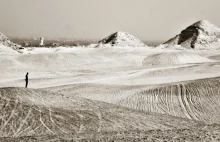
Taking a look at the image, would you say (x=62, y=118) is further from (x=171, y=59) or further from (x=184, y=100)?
(x=171, y=59)

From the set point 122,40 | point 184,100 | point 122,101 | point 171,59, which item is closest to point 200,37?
point 122,40

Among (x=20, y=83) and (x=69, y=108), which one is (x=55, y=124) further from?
(x=20, y=83)

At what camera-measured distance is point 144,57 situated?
2751 inches

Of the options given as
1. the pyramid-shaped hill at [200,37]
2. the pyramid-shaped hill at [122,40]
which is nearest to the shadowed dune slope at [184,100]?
the pyramid-shaped hill at [122,40]

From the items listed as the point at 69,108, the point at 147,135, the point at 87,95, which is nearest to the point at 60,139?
the point at 147,135

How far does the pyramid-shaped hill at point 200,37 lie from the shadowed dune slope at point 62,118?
82.2 metres

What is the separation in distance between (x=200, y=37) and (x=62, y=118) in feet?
292

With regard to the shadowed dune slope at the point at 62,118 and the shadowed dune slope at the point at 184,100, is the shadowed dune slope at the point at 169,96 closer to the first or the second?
the shadowed dune slope at the point at 184,100

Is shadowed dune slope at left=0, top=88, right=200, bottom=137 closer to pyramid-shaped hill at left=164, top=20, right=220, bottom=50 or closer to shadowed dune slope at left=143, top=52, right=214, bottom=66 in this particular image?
shadowed dune slope at left=143, top=52, right=214, bottom=66

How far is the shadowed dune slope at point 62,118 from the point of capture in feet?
55.9

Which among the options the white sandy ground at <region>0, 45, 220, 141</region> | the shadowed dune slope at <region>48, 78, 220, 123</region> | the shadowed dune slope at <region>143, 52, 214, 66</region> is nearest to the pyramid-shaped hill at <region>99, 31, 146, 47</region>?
the shadowed dune slope at <region>143, 52, 214, 66</region>

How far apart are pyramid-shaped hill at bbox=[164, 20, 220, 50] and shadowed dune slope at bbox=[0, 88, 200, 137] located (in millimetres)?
82215

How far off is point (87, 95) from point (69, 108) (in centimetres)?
751

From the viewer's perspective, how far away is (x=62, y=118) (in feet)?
59.7
